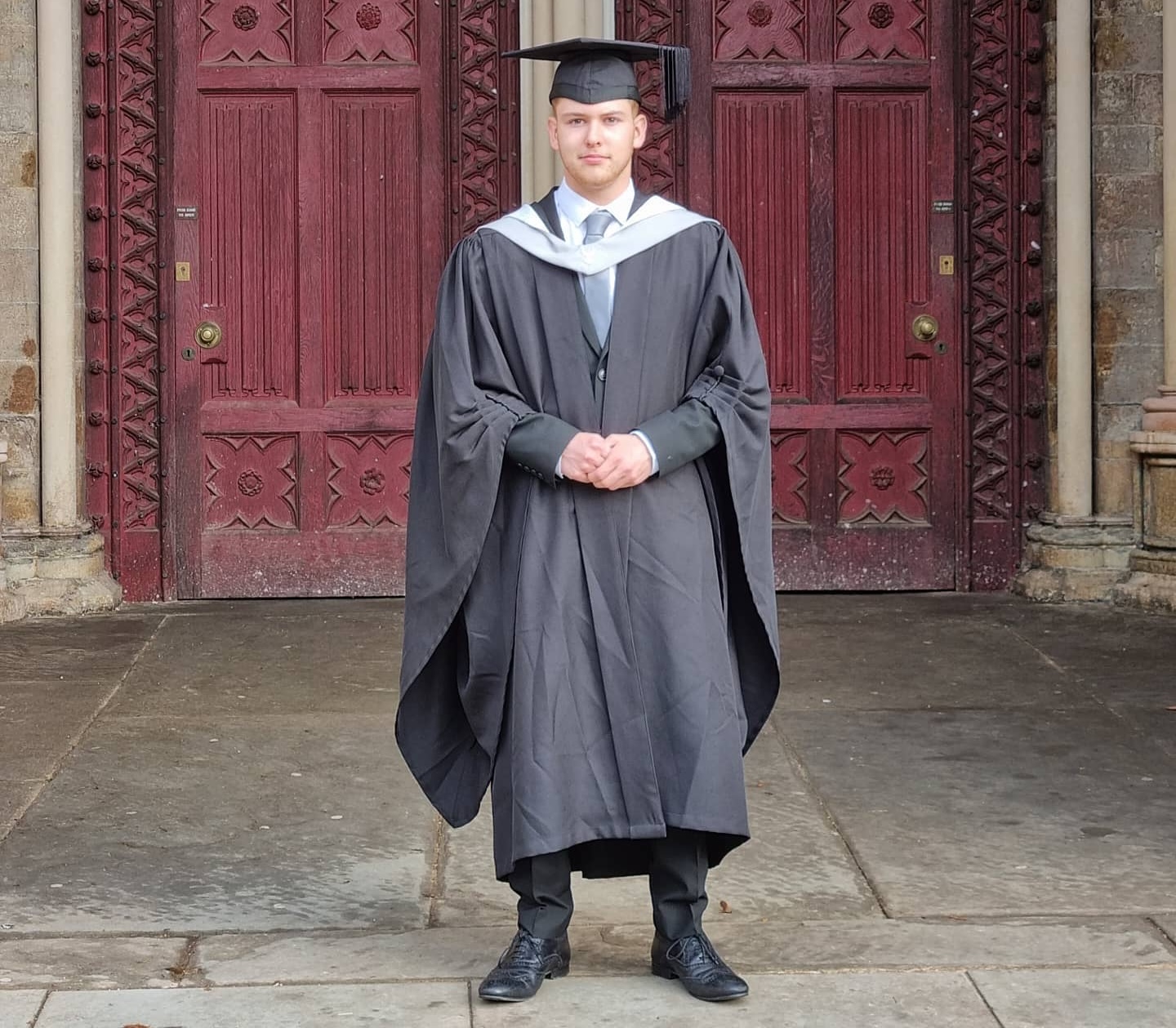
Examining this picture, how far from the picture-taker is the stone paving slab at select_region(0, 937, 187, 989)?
11.8 feet

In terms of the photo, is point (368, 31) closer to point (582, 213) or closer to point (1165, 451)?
point (1165, 451)

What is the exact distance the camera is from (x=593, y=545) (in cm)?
356

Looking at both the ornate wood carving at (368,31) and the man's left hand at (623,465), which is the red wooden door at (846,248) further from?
the man's left hand at (623,465)

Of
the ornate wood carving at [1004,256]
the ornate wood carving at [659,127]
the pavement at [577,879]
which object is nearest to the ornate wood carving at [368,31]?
the ornate wood carving at [659,127]

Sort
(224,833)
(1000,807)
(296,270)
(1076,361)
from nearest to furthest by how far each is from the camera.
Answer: (224,833)
(1000,807)
(1076,361)
(296,270)

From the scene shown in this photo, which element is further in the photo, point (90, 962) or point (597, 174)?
point (90, 962)

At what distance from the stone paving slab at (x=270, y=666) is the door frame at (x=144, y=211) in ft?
2.32

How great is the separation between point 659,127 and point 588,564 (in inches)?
202

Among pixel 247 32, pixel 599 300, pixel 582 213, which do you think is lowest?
pixel 599 300

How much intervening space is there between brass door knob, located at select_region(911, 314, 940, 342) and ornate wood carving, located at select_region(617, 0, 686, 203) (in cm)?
111

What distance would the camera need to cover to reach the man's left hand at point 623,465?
137 inches

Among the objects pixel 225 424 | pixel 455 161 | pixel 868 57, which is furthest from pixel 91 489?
pixel 868 57

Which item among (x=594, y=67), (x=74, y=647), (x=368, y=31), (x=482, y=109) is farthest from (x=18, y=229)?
(x=594, y=67)

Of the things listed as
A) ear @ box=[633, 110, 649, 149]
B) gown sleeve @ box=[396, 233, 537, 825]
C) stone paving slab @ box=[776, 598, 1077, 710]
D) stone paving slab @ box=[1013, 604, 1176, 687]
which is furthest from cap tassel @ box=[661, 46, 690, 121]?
stone paving slab @ box=[1013, 604, 1176, 687]
